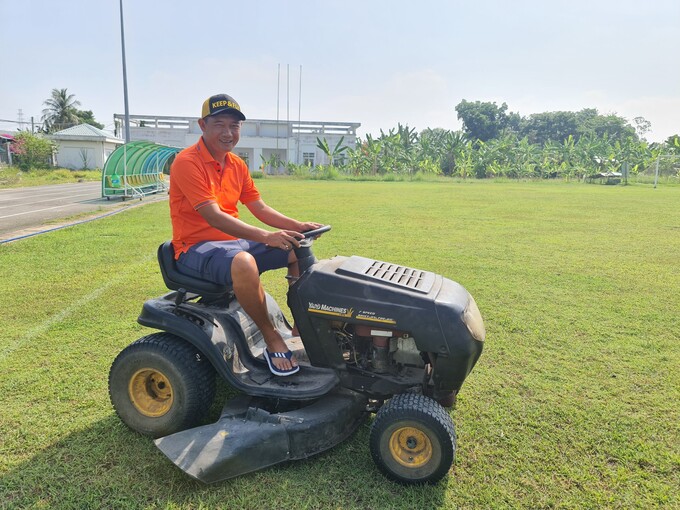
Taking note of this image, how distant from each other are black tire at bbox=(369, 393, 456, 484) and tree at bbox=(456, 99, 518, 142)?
82.7 metres

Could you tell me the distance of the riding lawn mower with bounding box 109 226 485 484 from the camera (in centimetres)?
227

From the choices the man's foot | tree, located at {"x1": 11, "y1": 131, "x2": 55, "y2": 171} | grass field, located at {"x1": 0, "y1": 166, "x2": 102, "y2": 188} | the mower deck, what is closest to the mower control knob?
the man's foot

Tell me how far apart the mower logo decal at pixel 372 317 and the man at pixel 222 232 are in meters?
0.48

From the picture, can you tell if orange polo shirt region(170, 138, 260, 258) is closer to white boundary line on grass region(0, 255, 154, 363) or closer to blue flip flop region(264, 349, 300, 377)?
blue flip flop region(264, 349, 300, 377)

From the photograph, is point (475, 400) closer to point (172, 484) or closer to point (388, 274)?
point (388, 274)

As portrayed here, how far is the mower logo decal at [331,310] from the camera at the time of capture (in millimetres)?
2396

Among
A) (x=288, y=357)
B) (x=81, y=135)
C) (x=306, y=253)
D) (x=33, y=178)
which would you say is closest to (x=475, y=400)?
(x=288, y=357)

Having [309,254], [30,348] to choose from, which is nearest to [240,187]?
[309,254]

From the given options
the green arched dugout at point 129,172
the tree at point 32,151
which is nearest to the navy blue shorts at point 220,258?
the green arched dugout at point 129,172

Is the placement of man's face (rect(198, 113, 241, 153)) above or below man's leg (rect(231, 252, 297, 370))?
above

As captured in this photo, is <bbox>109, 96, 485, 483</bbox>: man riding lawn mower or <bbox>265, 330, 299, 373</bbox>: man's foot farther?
<bbox>265, 330, 299, 373</bbox>: man's foot

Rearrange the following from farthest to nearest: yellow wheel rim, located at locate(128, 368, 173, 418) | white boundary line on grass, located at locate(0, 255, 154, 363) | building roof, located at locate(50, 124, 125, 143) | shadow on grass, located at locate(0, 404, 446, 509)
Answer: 1. building roof, located at locate(50, 124, 125, 143)
2. white boundary line on grass, located at locate(0, 255, 154, 363)
3. yellow wheel rim, located at locate(128, 368, 173, 418)
4. shadow on grass, located at locate(0, 404, 446, 509)

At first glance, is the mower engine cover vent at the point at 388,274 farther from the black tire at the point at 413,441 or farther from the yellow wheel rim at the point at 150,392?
the yellow wheel rim at the point at 150,392

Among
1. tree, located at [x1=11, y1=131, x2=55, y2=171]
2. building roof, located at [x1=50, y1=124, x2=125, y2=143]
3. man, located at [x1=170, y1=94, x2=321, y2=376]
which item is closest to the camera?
man, located at [x1=170, y1=94, x2=321, y2=376]
